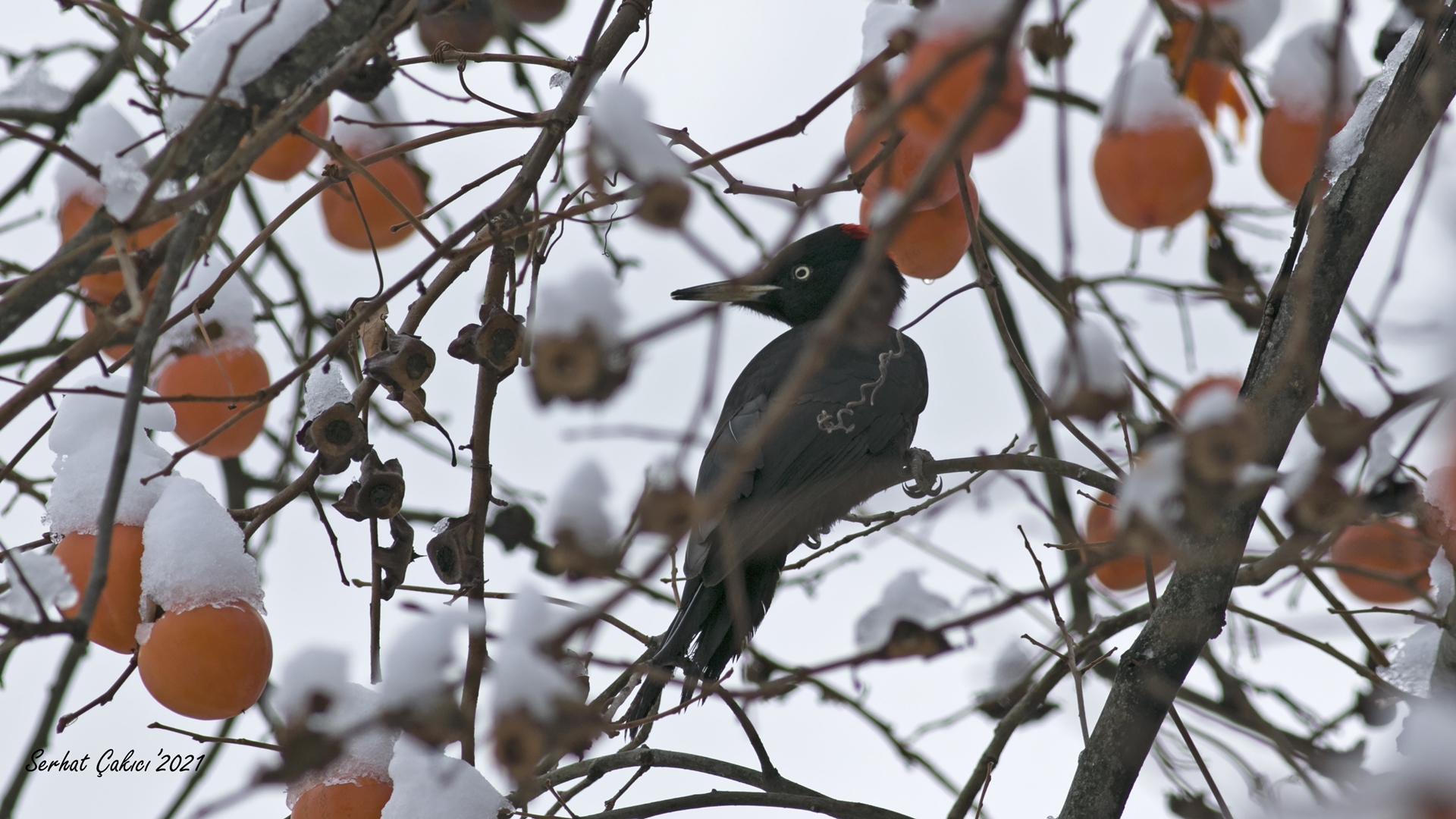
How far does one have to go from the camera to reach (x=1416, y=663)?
226 cm

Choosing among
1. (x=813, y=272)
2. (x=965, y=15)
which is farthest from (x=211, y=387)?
(x=813, y=272)

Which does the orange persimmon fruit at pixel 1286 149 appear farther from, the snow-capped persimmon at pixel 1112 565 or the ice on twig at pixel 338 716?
the ice on twig at pixel 338 716

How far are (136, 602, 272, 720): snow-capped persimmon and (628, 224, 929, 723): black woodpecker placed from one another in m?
0.79

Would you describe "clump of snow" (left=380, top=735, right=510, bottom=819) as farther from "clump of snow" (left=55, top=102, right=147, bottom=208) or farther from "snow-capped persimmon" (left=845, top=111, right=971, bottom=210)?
"snow-capped persimmon" (left=845, top=111, right=971, bottom=210)

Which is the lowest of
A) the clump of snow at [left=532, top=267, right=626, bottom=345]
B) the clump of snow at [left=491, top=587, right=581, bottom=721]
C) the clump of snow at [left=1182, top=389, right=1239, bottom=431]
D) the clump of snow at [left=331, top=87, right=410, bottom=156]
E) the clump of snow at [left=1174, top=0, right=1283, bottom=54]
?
the clump of snow at [left=491, top=587, right=581, bottom=721]

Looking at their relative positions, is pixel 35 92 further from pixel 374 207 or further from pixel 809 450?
pixel 809 450

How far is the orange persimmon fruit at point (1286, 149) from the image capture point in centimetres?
198

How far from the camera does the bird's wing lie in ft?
9.89

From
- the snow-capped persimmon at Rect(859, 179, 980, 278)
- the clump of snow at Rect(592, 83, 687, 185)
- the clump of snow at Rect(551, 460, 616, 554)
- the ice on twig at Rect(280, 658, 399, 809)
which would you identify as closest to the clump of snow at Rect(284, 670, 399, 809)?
the ice on twig at Rect(280, 658, 399, 809)

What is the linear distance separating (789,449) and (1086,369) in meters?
2.10

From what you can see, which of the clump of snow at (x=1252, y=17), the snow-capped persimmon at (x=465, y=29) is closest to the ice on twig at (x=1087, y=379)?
the clump of snow at (x=1252, y=17)

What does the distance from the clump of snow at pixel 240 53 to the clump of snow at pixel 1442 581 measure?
6.39ft

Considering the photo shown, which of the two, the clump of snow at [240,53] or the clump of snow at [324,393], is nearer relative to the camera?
the clump of snow at [240,53]

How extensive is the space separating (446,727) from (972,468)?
1444 millimetres
